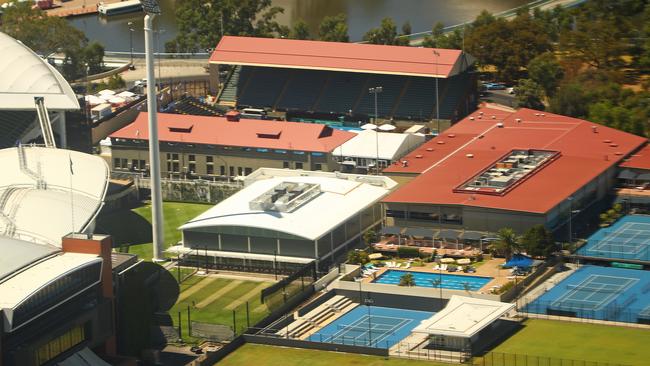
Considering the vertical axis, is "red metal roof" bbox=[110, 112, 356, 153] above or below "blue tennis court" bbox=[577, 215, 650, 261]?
above

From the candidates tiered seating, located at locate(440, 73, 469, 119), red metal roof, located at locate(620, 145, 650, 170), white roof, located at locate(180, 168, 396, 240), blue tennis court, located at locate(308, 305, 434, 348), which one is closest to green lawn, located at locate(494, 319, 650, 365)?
blue tennis court, located at locate(308, 305, 434, 348)

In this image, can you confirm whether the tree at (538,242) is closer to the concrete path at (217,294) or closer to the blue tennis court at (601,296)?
the blue tennis court at (601,296)

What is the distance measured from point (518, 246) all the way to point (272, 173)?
2094cm

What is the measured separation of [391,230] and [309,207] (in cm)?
492

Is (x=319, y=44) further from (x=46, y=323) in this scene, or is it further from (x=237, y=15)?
(x=46, y=323)

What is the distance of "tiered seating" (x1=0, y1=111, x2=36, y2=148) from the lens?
113 metres

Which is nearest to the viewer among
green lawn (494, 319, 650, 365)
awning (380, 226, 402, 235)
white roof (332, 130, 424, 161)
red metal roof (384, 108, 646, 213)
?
green lawn (494, 319, 650, 365)

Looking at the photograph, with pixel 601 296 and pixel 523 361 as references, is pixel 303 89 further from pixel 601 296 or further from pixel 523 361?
pixel 523 361

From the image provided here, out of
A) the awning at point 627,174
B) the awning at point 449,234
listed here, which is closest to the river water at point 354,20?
the awning at point 627,174

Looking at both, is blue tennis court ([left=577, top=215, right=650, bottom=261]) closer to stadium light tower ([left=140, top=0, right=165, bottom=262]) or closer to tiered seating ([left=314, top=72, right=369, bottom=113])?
stadium light tower ([left=140, top=0, right=165, bottom=262])

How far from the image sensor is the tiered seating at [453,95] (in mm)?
129625

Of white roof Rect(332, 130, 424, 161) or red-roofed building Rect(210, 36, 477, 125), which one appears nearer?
white roof Rect(332, 130, 424, 161)

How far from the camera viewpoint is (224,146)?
120m

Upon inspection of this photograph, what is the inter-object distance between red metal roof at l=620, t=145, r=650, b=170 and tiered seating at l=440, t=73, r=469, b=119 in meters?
19.1
